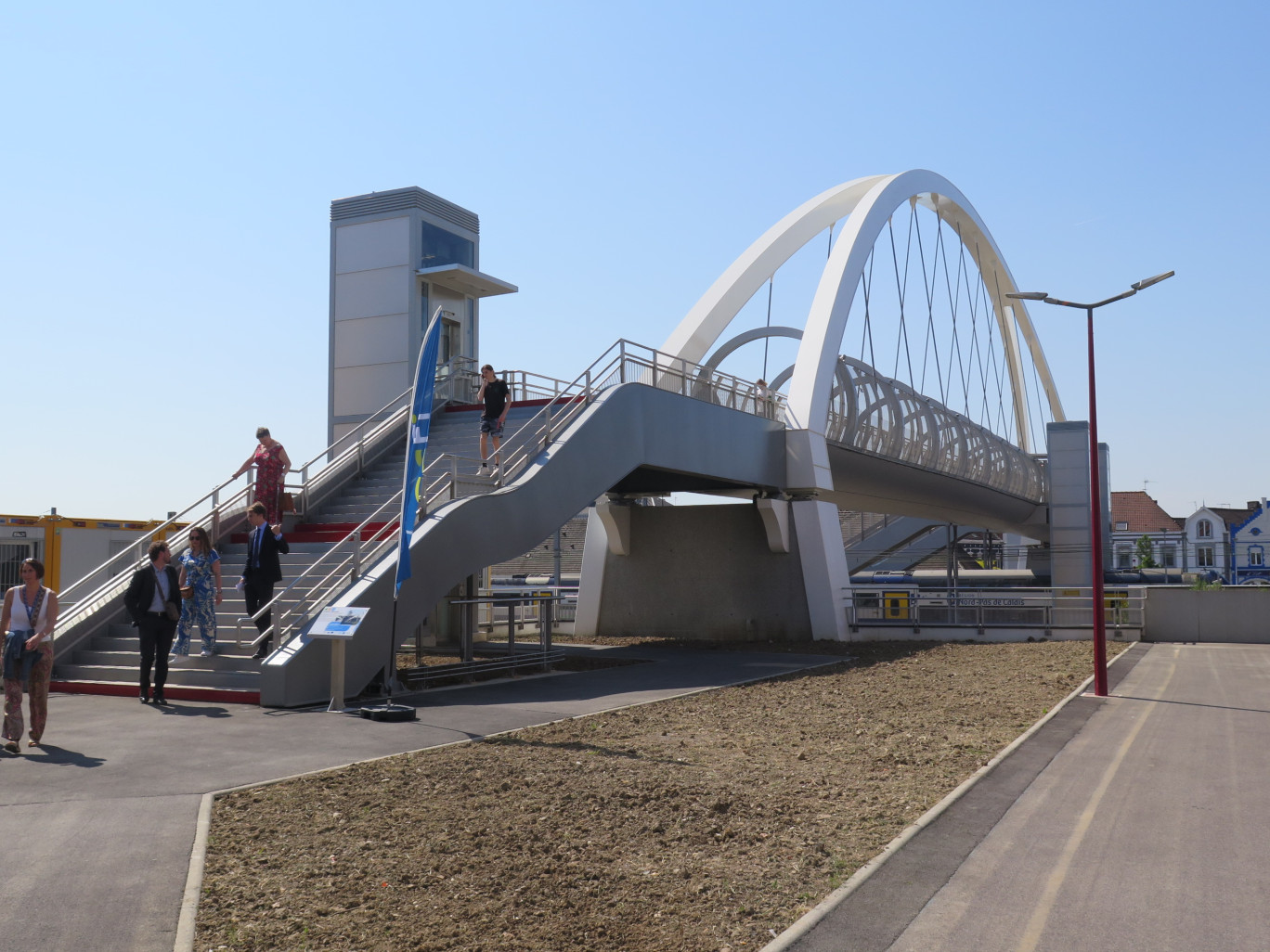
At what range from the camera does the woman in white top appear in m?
9.02

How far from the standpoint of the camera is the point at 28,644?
8.94 metres

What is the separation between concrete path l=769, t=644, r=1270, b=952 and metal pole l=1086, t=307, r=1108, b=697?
351 centimetres

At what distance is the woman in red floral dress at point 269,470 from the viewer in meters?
15.8

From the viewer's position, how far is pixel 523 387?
22.8 meters

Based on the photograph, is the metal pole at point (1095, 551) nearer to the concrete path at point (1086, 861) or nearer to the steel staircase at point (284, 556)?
the concrete path at point (1086, 861)

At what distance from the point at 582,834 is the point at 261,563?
7.68 m

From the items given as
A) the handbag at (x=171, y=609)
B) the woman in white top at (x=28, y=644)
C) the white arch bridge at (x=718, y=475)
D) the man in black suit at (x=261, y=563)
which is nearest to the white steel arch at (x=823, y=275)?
the white arch bridge at (x=718, y=475)

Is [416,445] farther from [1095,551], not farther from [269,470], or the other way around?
[1095,551]

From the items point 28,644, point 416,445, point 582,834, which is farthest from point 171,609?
point 582,834

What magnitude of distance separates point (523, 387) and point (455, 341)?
3.69m

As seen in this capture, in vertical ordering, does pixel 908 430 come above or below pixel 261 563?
above

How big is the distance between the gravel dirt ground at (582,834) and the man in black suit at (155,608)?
430 centimetres

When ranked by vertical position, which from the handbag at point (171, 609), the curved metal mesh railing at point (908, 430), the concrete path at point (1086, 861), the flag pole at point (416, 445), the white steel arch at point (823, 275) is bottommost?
the concrete path at point (1086, 861)

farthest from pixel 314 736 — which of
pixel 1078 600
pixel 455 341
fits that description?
pixel 1078 600
